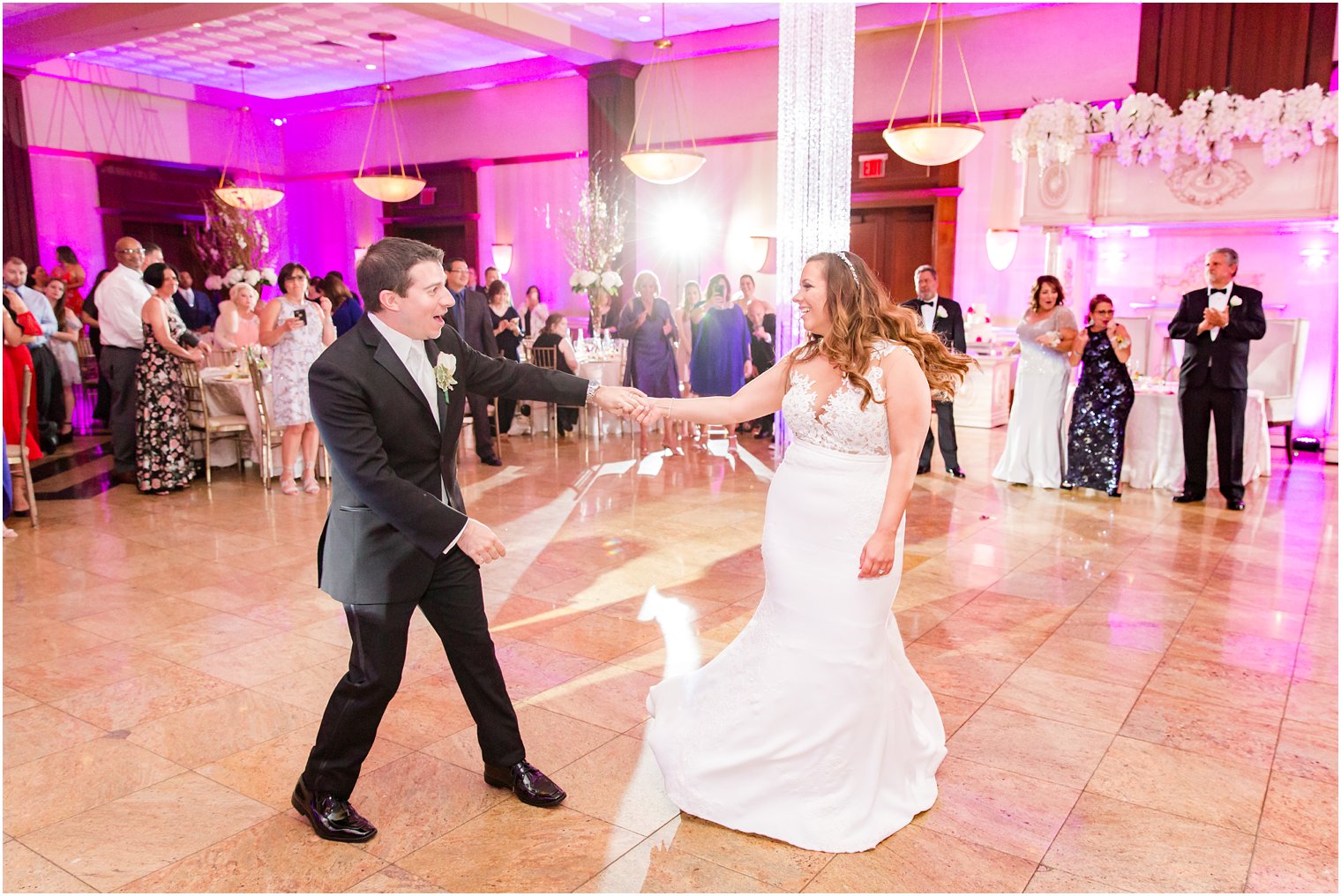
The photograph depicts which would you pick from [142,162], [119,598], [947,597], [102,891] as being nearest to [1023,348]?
[947,597]

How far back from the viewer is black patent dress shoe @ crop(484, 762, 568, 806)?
2.66m

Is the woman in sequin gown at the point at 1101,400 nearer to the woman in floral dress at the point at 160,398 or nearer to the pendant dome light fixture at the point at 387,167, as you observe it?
the woman in floral dress at the point at 160,398

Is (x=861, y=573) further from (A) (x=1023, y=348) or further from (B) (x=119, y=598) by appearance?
(A) (x=1023, y=348)

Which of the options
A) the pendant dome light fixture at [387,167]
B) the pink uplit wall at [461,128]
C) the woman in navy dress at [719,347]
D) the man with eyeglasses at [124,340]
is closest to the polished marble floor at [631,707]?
the man with eyeglasses at [124,340]

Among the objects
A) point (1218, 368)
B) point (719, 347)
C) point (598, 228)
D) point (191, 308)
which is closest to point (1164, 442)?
point (1218, 368)

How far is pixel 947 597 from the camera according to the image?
4.48m

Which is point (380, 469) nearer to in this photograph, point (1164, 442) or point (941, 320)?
point (941, 320)

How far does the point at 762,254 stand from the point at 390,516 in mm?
10220

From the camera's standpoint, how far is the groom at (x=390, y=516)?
228cm

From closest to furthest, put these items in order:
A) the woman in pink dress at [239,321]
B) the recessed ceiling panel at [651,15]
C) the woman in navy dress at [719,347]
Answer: the woman in pink dress at [239,321]
the woman in navy dress at [719,347]
the recessed ceiling panel at [651,15]

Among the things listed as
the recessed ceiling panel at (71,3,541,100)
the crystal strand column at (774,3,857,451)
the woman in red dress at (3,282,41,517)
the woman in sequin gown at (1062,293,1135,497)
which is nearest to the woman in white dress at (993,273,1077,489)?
the woman in sequin gown at (1062,293,1135,497)

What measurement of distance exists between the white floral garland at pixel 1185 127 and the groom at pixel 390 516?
7.38m

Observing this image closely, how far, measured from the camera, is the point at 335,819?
2.50 metres

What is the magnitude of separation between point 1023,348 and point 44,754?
20.6 feet
